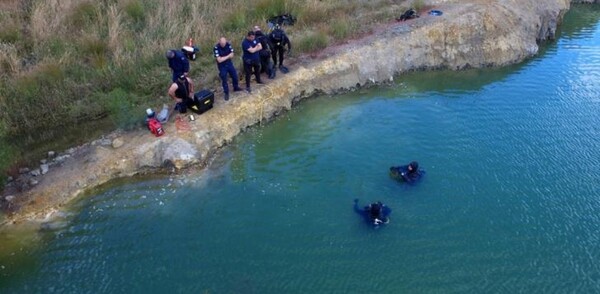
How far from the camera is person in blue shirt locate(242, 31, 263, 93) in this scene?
39.4ft

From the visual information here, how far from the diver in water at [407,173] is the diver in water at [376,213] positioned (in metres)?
1.06

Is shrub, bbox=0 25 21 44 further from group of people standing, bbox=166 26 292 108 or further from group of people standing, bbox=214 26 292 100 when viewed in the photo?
group of people standing, bbox=214 26 292 100

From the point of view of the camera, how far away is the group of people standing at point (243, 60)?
11312 mm

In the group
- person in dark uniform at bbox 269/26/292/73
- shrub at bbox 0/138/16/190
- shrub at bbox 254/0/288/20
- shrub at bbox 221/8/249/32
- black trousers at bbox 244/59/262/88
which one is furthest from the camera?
shrub at bbox 254/0/288/20

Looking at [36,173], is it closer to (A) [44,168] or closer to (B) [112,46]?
(A) [44,168]

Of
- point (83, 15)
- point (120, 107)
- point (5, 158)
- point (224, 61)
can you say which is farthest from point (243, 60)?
point (83, 15)

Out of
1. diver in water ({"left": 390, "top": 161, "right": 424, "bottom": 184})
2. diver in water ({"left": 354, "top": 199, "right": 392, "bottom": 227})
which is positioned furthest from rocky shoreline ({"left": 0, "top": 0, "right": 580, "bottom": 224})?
diver in water ({"left": 390, "top": 161, "right": 424, "bottom": 184})

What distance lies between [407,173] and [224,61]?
5.41 m

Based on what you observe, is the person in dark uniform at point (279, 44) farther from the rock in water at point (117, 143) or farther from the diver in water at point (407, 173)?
the diver in water at point (407, 173)

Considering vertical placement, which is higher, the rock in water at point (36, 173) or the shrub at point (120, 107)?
the shrub at point (120, 107)

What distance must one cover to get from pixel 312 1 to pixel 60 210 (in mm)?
11698

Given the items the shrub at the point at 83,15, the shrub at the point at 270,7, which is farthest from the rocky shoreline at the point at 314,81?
the shrub at the point at 83,15

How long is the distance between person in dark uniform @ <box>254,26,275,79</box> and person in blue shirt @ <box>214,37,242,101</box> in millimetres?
1144

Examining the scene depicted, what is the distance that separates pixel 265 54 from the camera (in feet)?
43.3
